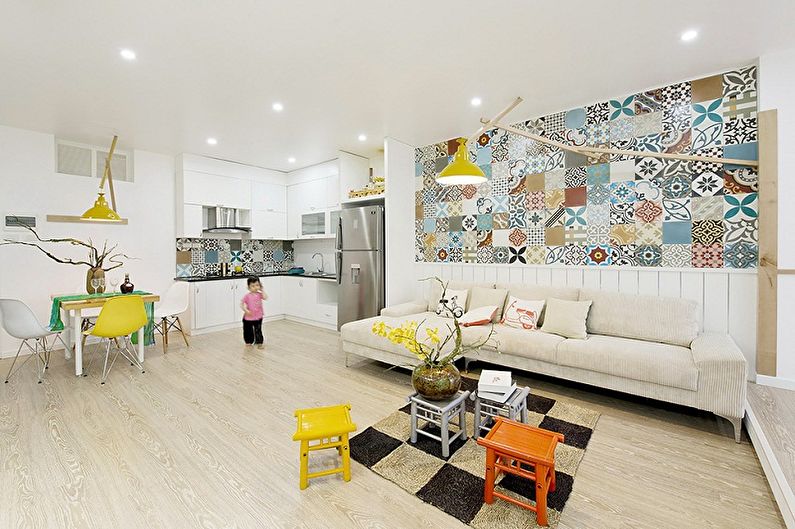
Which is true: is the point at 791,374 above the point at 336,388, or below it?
above

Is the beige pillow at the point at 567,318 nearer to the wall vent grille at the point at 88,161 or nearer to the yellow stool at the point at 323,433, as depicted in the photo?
the yellow stool at the point at 323,433

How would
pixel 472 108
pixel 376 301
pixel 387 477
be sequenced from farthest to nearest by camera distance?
1. pixel 376 301
2. pixel 472 108
3. pixel 387 477

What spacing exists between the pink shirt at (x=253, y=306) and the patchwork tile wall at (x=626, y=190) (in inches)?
107

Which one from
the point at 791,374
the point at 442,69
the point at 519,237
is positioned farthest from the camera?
the point at 519,237

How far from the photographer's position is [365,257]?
16.7 ft

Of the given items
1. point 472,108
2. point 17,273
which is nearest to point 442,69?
point 472,108

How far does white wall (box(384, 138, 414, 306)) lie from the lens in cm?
493

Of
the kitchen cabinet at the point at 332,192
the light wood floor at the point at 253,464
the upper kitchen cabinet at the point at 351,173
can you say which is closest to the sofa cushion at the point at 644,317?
the light wood floor at the point at 253,464

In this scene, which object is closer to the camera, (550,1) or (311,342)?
(550,1)

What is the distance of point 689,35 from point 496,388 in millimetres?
2859

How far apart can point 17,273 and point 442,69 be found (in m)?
5.45

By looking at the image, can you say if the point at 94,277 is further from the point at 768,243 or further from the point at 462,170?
the point at 768,243

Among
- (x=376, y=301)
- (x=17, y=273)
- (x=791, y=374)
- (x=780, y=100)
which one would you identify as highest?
(x=780, y=100)

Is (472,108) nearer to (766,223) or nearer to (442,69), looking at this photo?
(442,69)
